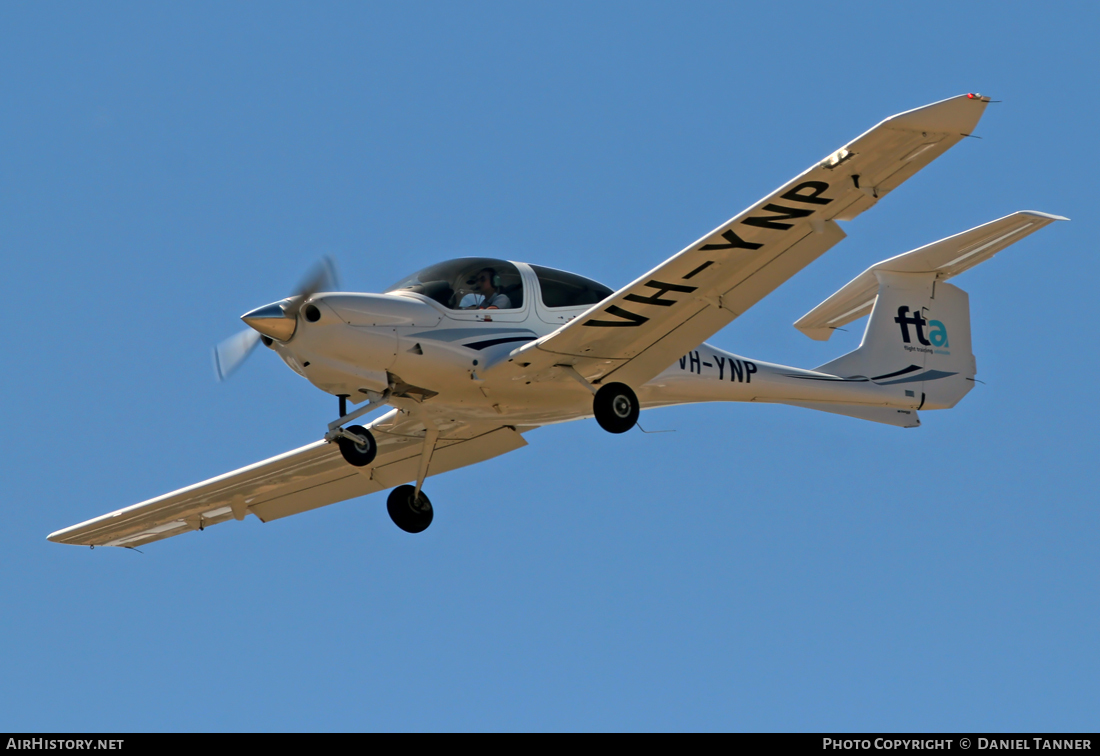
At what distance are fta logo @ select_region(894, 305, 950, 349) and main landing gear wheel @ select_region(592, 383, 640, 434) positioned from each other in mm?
5401

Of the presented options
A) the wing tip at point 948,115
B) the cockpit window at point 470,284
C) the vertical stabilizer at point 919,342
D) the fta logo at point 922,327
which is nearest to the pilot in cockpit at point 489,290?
the cockpit window at point 470,284

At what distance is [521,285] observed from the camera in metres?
13.6

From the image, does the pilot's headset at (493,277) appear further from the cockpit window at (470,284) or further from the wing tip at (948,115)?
the wing tip at (948,115)

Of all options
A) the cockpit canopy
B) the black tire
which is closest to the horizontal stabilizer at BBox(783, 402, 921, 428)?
the cockpit canopy

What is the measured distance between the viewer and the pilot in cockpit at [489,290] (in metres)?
13.4

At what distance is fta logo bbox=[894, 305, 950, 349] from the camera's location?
677 inches

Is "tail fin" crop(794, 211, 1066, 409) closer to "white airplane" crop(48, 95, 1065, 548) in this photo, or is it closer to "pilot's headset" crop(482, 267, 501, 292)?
"white airplane" crop(48, 95, 1065, 548)

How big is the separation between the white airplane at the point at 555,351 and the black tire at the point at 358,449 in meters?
0.01

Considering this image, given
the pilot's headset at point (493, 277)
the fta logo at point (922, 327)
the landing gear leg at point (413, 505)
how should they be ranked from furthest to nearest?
the fta logo at point (922, 327) → the landing gear leg at point (413, 505) → the pilot's headset at point (493, 277)

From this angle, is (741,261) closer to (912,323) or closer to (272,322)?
(272,322)

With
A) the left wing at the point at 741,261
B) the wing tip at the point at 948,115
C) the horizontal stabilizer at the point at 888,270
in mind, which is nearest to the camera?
the wing tip at the point at 948,115

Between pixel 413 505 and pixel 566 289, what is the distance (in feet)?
10.4

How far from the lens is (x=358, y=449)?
12906 millimetres
